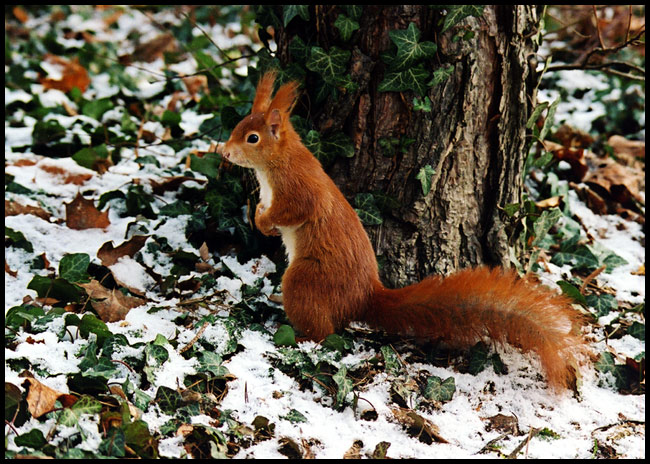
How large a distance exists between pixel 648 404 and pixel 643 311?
0.68m

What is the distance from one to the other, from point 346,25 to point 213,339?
4.31 feet

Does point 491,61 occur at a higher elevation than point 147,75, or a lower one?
lower

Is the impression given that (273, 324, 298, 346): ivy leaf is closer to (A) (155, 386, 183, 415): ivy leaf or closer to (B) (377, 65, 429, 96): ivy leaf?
(A) (155, 386, 183, 415): ivy leaf

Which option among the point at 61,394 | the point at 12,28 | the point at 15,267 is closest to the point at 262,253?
the point at 15,267

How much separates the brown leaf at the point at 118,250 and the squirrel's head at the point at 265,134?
0.61m

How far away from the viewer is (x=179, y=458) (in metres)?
1.80

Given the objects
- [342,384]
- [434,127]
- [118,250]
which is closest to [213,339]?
[342,384]

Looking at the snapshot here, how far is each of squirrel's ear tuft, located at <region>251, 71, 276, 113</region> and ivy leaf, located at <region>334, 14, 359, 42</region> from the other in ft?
1.04

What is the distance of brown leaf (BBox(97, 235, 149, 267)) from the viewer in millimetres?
2758

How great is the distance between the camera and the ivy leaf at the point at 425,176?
2643 millimetres

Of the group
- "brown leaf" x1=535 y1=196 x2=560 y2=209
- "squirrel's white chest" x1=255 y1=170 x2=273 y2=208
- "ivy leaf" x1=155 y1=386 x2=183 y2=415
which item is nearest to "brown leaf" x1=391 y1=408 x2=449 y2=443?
"ivy leaf" x1=155 y1=386 x2=183 y2=415

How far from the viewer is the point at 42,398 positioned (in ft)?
6.03

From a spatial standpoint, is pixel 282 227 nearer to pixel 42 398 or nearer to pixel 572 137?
pixel 42 398

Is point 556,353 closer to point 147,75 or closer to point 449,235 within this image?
point 449,235
